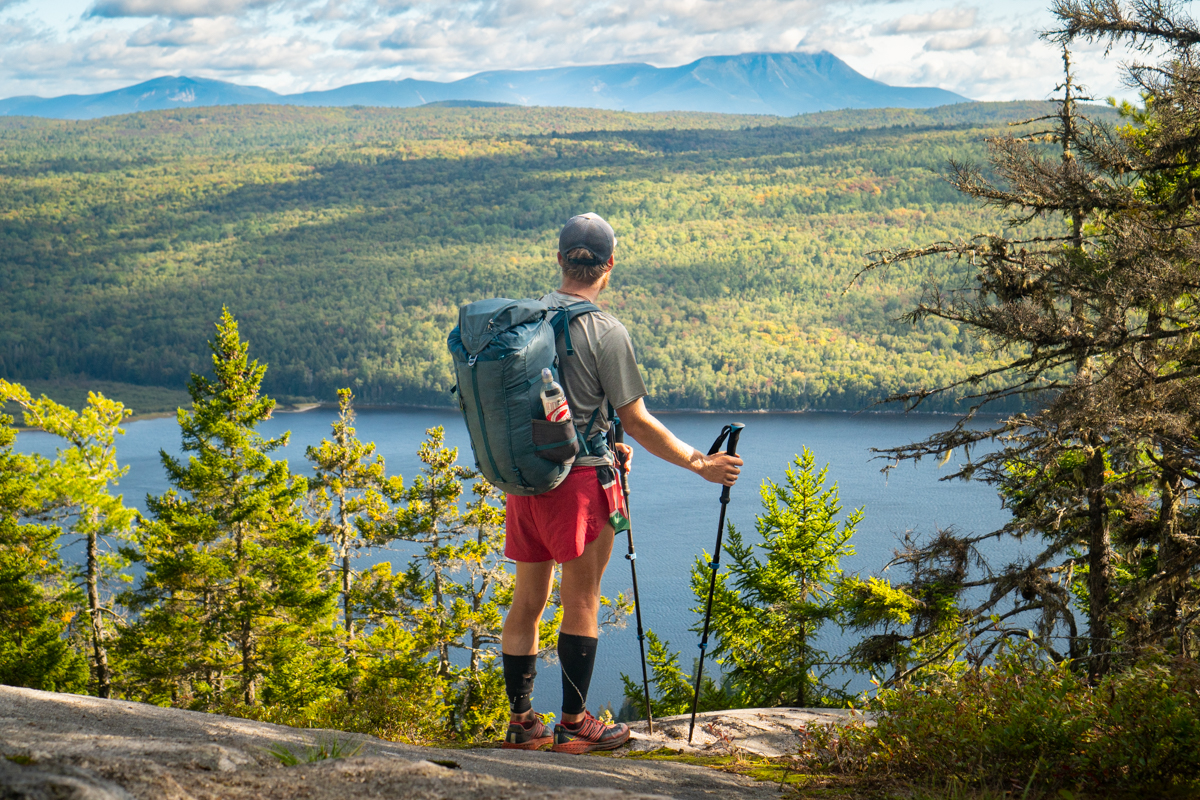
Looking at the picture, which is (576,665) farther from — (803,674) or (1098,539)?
(803,674)

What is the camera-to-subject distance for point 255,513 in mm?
13133

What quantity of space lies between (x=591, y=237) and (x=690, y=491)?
155 ft

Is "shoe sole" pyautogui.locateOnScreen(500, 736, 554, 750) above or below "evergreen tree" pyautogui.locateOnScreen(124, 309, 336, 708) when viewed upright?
above

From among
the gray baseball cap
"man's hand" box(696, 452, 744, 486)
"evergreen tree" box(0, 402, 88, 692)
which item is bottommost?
"evergreen tree" box(0, 402, 88, 692)

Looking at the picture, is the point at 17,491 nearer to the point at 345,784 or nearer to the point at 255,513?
the point at 255,513

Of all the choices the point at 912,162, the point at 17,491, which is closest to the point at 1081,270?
the point at 17,491

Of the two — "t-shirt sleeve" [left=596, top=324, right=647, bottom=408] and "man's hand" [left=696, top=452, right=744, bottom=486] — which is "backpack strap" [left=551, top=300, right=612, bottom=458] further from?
"man's hand" [left=696, top=452, right=744, bottom=486]

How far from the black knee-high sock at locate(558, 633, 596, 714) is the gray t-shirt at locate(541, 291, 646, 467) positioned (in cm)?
77

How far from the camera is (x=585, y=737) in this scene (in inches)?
134

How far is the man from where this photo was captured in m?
3.04

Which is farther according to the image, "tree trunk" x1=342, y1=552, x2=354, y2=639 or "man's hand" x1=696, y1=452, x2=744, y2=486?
"tree trunk" x1=342, y1=552, x2=354, y2=639

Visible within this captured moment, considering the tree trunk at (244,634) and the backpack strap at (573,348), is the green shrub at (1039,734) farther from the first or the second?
the tree trunk at (244,634)

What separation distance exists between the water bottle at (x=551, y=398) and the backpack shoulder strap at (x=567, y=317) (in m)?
0.19

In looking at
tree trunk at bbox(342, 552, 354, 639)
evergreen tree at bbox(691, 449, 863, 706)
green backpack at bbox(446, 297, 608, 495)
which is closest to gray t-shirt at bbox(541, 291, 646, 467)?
green backpack at bbox(446, 297, 608, 495)
